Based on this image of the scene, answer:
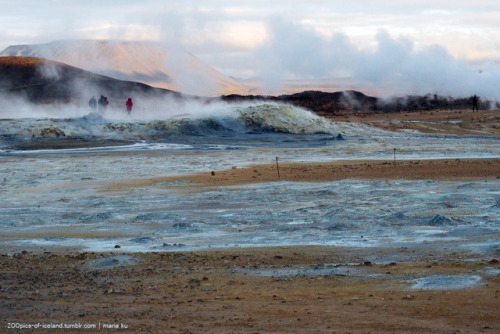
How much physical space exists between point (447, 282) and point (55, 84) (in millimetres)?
89856

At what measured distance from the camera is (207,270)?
34.0 feet

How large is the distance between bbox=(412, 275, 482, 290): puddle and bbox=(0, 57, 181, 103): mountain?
266 ft

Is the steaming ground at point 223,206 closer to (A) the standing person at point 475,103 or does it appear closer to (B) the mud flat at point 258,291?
(B) the mud flat at point 258,291

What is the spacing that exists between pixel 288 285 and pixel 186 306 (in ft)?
4.77

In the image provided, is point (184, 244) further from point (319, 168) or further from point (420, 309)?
point (319, 168)

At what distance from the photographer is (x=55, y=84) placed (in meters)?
94.8

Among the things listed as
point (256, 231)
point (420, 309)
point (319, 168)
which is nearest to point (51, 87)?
point (319, 168)

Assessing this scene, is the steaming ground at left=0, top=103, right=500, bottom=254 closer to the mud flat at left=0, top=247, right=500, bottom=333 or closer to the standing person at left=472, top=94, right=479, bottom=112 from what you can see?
the mud flat at left=0, top=247, right=500, bottom=333

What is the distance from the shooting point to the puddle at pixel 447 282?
8.95 metres

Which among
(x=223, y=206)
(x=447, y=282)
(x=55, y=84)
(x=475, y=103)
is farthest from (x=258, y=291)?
(x=55, y=84)

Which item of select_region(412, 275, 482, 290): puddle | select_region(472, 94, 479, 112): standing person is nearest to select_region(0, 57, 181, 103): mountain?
select_region(472, 94, 479, 112): standing person

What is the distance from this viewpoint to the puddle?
29.4 feet

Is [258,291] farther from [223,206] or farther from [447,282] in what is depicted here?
[223,206]

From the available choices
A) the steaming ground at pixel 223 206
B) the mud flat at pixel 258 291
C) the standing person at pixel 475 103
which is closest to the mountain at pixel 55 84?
the standing person at pixel 475 103
